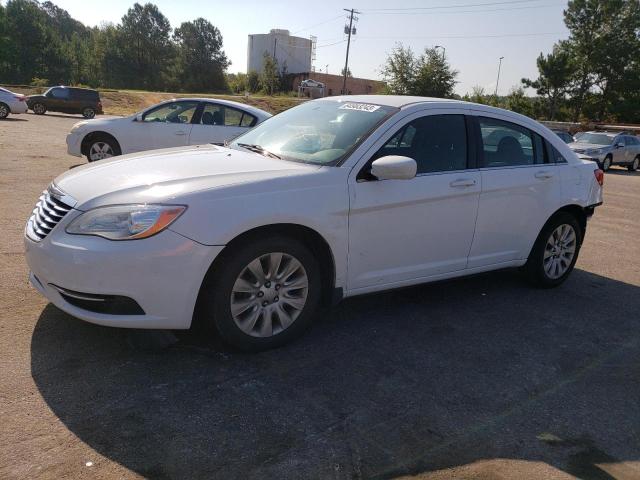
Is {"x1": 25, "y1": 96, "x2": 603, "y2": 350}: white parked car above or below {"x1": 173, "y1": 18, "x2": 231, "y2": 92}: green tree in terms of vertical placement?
below

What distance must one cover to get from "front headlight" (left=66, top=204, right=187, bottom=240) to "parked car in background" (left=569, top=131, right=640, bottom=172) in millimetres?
22936

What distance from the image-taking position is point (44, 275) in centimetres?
346

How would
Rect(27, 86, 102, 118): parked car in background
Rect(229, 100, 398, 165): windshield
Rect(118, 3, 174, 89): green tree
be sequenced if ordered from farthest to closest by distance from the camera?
Rect(118, 3, 174, 89): green tree → Rect(27, 86, 102, 118): parked car in background → Rect(229, 100, 398, 165): windshield

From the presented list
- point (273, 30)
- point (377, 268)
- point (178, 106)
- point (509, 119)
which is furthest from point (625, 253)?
point (273, 30)

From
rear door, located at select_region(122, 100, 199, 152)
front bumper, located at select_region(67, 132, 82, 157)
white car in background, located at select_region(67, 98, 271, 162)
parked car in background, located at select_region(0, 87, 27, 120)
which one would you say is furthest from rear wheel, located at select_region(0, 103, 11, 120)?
rear door, located at select_region(122, 100, 199, 152)

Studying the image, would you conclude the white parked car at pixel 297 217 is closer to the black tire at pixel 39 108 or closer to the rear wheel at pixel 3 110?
the rear wheel at pixel 3 110

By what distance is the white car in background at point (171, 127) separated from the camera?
10.8 metres

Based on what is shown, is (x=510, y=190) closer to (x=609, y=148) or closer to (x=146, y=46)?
(x=609, y=148)

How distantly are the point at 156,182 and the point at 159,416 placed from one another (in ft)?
4.72

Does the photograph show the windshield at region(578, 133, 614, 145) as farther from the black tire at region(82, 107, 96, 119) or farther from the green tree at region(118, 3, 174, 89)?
the green tree at region(118, 3, 174, 89)

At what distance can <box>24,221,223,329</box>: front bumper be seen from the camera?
128 inches

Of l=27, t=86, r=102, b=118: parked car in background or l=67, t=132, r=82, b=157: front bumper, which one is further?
l=27, t=86, r=102, b=118: parked car in background

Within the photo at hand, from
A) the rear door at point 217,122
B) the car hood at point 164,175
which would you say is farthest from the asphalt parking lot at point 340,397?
the rear door at point 217,122

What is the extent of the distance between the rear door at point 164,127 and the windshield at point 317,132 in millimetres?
6239
